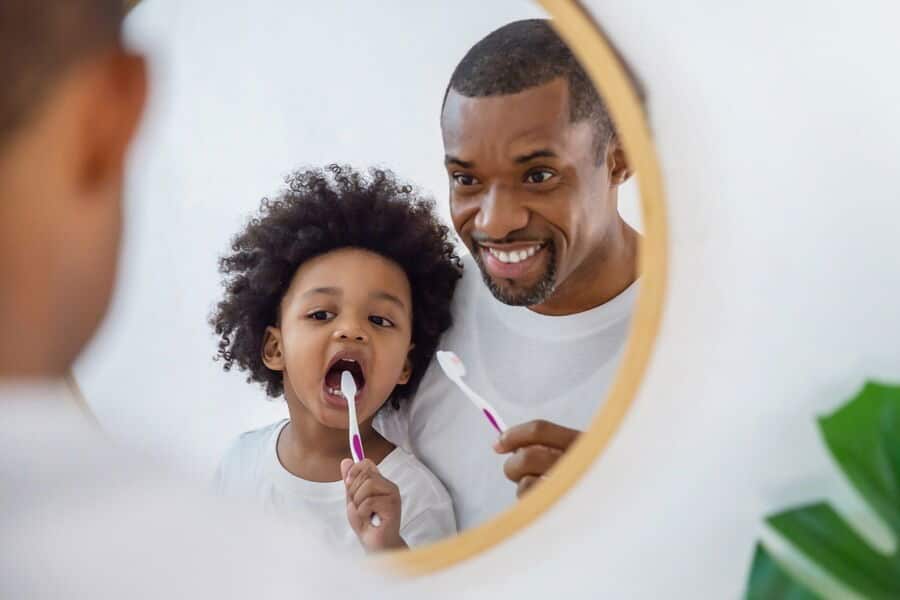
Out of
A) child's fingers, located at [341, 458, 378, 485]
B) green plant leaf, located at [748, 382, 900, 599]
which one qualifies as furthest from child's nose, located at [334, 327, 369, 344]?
green plant leaf, located at [748, 382, 900, 599]

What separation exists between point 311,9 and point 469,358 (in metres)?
0.33

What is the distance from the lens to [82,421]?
69 centimetres

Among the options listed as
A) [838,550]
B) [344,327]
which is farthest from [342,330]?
[838,550]

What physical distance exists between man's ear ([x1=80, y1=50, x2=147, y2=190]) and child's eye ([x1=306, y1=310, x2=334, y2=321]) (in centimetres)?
20

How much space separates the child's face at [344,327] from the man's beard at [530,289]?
67 millimetres

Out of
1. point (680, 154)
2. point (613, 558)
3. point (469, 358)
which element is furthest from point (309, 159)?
point (613, 558)

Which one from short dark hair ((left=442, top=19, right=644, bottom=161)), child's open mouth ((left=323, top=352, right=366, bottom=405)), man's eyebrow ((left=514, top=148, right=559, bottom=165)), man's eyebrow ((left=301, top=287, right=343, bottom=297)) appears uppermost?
short dark hair ((left=442, top=19, right=644, bottom=161))

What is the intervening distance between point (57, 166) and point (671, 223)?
51 cm

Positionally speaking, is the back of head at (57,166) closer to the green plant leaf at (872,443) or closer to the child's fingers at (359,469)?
the child's fingers at (359,469)

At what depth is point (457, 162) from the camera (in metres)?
0.74

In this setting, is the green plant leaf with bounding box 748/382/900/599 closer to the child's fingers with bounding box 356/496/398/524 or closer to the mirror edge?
the mirror edge

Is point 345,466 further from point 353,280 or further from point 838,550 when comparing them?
point 838,550

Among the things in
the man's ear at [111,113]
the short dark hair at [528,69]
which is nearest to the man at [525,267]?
the short dark hair at [528,69]

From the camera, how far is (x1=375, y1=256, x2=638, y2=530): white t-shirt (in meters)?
0.75
